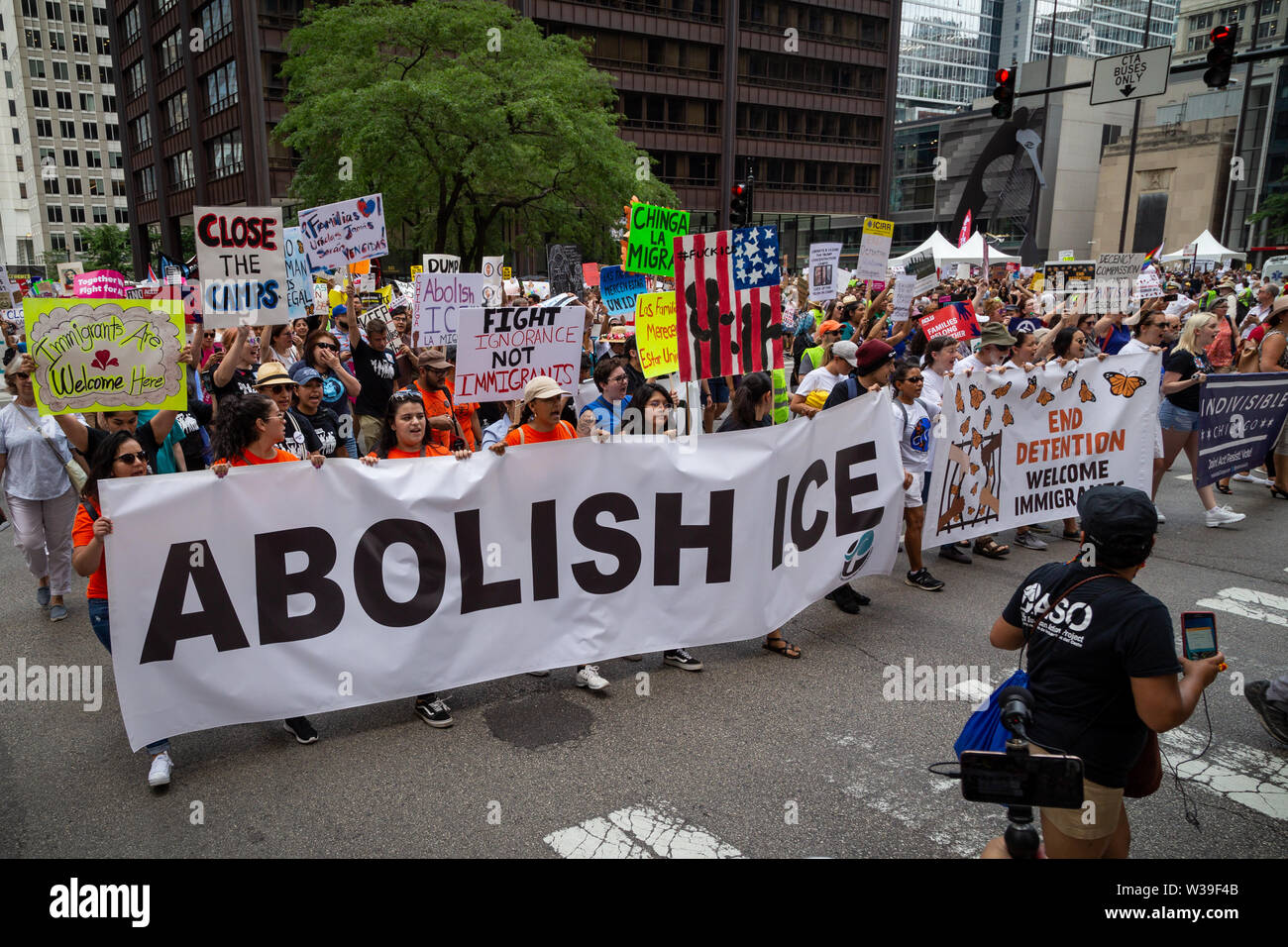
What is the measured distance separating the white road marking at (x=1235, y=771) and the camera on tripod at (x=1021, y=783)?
241cm

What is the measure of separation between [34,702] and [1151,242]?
84.1 metres

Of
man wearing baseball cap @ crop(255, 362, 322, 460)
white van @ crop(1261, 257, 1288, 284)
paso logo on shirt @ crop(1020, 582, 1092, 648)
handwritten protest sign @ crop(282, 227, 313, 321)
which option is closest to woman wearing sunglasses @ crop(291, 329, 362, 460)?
man wearing baseball cap @ crop(255, 362, 322, 460)

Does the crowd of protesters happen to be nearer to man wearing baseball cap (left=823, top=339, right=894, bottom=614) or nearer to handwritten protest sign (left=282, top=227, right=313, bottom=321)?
man wearing baseball cap (left=823, top=339, right=894, bottom=614)

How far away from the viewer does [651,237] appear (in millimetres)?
8070

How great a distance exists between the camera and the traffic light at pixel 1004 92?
51.5 ft

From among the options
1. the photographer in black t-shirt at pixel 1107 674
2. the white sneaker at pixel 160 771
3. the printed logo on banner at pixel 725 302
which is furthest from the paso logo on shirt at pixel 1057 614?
the white sneaker at pixel 160 771

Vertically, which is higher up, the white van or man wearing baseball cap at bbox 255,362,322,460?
the white van

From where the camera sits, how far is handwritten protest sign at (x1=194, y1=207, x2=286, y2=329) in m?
5.62

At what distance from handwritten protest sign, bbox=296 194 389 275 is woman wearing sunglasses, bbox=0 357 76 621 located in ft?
11.9

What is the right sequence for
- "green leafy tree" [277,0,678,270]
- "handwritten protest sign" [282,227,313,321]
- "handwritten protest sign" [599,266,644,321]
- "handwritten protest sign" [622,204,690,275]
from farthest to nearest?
"green leafy tree" [277,0,678,270], "handwritten protest sign" [599,266,644,321], "handwritten protest sign" [282,227,313,321], "handwritten protest sign" [622,204,690,275]

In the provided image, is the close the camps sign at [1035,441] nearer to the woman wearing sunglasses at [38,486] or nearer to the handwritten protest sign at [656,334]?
the handwritten protest sign at [656,334]
